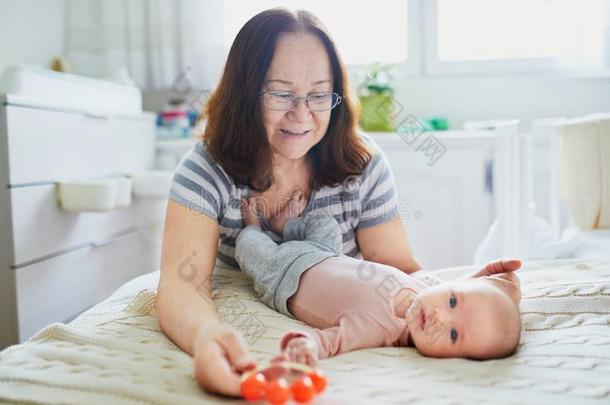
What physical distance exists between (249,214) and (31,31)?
155 centimetres

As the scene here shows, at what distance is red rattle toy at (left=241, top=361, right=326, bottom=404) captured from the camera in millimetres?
601

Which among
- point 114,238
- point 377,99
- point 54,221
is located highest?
point 377,99

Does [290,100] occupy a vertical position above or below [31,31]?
below

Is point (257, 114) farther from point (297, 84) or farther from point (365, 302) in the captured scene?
point (365, 302)

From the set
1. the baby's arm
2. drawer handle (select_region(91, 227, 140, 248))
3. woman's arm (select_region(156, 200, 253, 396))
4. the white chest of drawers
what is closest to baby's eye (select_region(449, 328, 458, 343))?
the baby's arm

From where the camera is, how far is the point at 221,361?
2.18ft

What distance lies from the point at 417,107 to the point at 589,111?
2.26 ft

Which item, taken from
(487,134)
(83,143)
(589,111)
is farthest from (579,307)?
(589,111)

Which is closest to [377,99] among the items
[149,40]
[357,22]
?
[357,22]

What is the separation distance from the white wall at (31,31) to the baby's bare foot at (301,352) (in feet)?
5.74

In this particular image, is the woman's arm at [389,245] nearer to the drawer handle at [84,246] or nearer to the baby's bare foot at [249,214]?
the baby's bare foot at [249,214]

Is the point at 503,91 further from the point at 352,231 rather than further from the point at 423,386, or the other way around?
the point at 423,386

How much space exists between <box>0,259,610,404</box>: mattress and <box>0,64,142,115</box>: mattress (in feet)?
2.55

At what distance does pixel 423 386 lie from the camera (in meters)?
0.70
